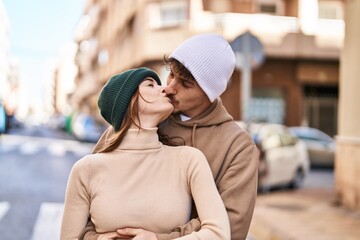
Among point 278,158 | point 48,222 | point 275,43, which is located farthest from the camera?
point 275,43

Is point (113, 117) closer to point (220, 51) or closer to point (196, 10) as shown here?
point (220, 51)

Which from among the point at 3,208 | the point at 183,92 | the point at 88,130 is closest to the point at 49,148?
the point at 88,130

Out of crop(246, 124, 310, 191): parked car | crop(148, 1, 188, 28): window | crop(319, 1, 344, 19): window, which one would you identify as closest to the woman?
crop(246, 124, 310, 191): parked car

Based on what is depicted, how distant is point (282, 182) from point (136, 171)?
33.2 ft

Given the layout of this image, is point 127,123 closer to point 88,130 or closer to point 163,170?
point 163,170

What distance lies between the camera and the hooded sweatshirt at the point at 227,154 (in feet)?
6.31

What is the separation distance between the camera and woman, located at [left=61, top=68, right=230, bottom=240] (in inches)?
71.9

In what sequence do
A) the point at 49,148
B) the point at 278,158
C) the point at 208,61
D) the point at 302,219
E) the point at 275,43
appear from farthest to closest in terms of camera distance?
the point at 49,148, the point at 275,43, the point at 278,158, the point at 302,219, the point at 208,61

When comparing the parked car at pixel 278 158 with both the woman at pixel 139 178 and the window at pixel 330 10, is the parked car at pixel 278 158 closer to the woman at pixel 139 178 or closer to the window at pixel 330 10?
the woman at pixel 139 178

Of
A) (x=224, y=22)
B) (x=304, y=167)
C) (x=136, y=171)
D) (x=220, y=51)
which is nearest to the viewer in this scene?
(x=136, y=171)

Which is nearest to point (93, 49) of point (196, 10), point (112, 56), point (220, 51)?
point (112, 56)

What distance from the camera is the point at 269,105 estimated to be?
25641mm

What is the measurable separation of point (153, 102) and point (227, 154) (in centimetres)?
32

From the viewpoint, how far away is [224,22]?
23984mm
